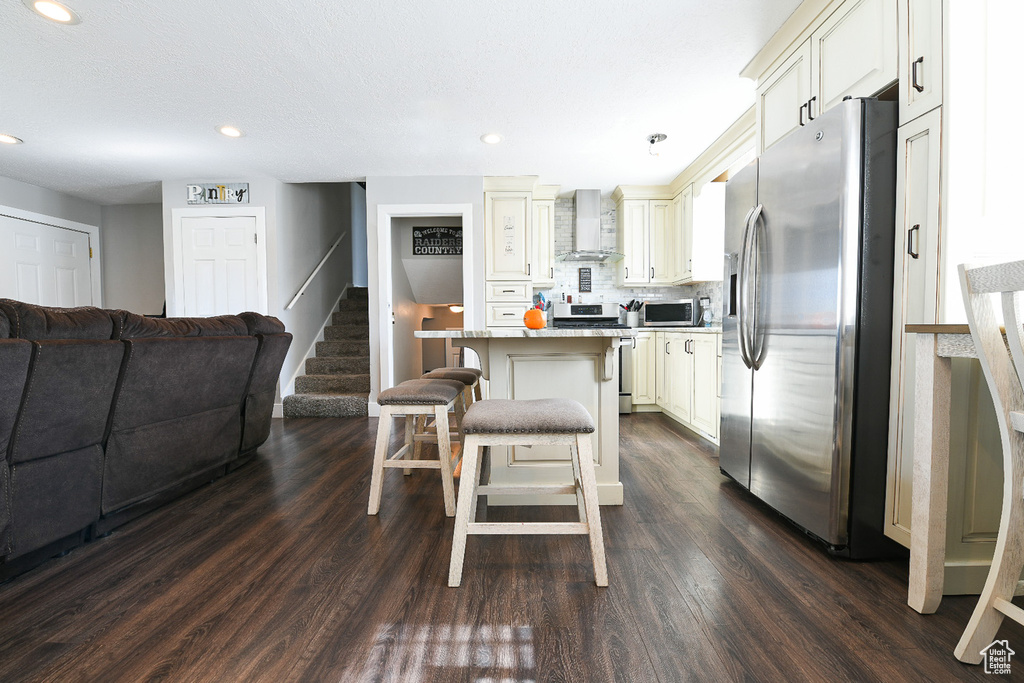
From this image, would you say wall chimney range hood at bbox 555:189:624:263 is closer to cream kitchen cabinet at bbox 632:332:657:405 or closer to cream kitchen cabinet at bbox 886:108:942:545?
cream kitchen cabinet at bbox 632:332:657:405

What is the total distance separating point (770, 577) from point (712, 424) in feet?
6.37

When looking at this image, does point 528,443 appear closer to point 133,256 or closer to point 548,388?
point 548,388

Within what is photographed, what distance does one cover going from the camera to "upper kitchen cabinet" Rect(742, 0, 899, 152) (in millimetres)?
1737

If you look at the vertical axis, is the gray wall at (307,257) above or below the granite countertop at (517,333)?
above

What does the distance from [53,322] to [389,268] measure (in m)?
3.28

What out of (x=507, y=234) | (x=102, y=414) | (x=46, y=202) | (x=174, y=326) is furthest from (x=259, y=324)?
(x=46, y=202)

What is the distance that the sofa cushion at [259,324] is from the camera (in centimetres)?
268

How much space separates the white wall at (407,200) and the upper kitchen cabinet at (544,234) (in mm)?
606

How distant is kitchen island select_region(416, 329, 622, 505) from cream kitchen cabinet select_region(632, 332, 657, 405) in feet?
8.51

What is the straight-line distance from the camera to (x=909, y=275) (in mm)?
1617

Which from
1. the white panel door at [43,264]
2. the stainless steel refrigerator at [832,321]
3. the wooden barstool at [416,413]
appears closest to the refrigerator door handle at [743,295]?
the stainless steel refrigerator at [832,321]

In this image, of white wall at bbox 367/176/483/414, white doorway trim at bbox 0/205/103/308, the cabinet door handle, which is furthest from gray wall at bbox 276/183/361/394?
the cabinet door handle

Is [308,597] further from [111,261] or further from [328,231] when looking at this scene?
[111,261]

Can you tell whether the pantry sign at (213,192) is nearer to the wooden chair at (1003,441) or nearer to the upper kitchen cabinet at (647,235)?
the upper kitchen cabinet at (647,235)
